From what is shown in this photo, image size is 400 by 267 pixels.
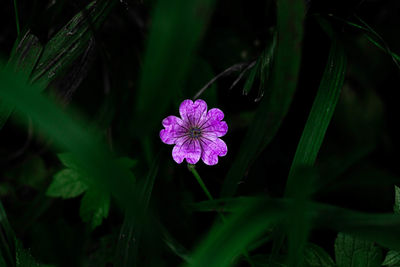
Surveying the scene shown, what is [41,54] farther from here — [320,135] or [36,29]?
[320,135]

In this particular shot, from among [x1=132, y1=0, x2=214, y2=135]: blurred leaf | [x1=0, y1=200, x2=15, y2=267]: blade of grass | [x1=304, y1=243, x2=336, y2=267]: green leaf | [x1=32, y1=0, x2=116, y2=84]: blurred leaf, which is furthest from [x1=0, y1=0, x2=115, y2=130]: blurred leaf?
[x1=304, y1=243, x2=336, y2=267]: green leaf

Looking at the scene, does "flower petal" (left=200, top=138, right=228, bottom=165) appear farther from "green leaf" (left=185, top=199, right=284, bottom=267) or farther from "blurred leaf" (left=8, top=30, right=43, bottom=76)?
"blurred leaf" (left=8, top=30, right=43, bottom=76)

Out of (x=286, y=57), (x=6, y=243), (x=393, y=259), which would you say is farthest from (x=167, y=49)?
(x=393, y=259)

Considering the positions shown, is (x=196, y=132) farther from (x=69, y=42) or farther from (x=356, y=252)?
Answer: (x=356, y=252)

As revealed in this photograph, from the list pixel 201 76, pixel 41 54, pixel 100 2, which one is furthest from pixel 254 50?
pixel 41 54

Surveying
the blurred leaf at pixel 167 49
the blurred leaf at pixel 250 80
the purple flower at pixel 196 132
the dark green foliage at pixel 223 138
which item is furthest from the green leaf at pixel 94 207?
the blurred leaf at pixel 167 49

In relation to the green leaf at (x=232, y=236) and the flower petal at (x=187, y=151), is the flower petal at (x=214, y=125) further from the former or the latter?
the green leaf at (x=232, y=236)
